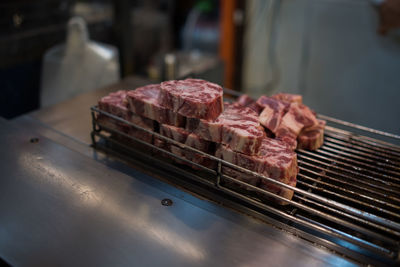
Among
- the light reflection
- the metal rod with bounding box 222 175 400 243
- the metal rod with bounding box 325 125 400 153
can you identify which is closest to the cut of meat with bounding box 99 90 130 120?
the light reflection

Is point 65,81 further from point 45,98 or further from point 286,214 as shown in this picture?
point 286,214

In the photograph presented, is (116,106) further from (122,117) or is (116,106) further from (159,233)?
(159,233)

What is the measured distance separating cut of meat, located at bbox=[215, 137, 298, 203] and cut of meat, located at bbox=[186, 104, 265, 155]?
27mm

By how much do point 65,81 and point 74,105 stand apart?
531 millimetres

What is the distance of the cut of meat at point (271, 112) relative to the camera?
1.45m

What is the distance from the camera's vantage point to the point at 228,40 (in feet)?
13.3

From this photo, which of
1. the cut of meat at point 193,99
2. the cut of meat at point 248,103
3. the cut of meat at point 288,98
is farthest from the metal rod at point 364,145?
the cut of meat at point 193,99

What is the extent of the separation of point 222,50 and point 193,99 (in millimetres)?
2982

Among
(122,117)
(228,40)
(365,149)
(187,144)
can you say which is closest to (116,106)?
(122,117)

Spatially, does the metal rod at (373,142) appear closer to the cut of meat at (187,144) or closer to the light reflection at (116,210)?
the cut of meat at (187,144)

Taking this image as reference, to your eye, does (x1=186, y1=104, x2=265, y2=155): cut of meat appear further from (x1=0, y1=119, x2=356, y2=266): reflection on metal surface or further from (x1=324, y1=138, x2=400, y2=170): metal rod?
(x1=324, y1=138, x2=400, y2=170): metal rod

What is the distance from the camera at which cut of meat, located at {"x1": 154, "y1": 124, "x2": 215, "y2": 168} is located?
1341 mm

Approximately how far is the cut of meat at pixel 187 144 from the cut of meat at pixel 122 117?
0.10 metres

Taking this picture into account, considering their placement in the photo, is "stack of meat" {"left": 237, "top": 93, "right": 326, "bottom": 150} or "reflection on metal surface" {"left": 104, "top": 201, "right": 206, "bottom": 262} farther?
"stack of meat" {"left": 237, "top": 93, "right": 326, "bottom": 150}
